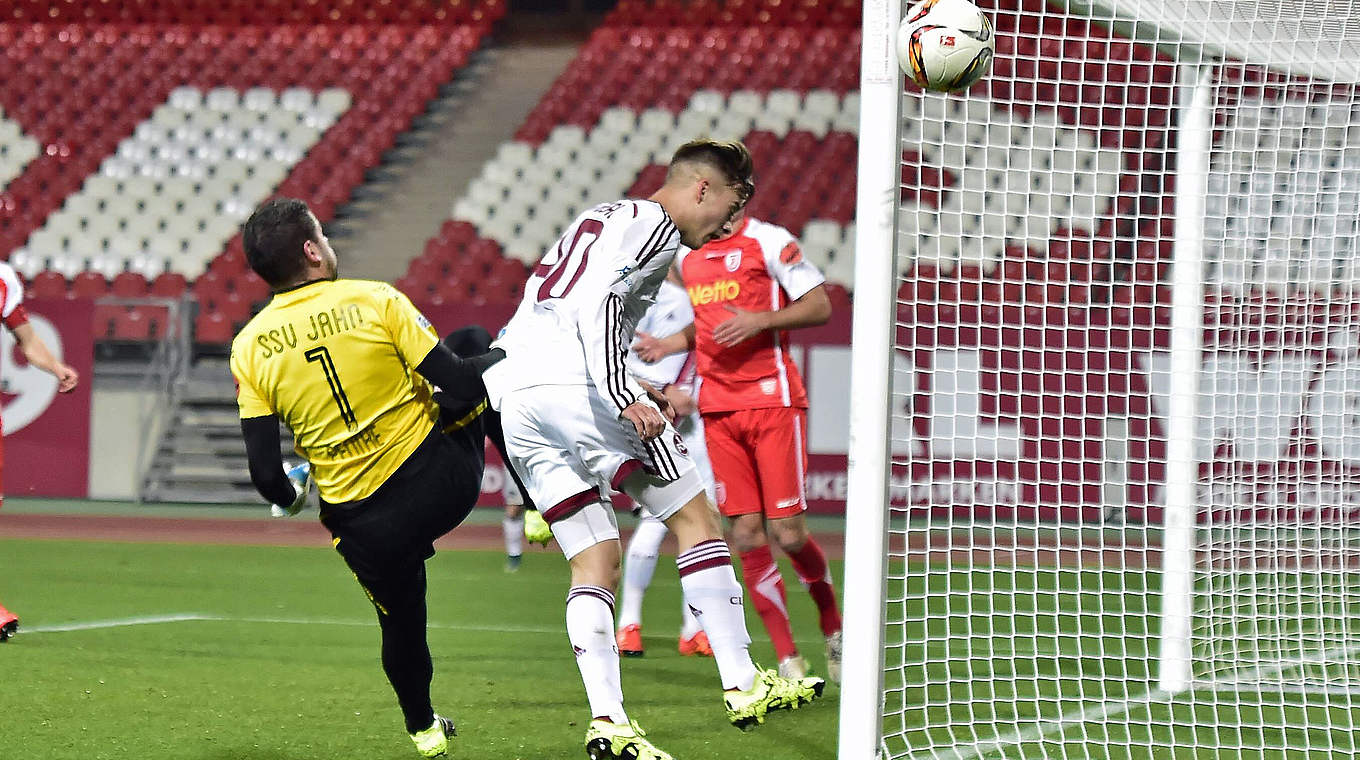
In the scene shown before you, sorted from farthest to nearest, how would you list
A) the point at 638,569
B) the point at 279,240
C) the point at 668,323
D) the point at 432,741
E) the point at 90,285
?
the point at 90,285
the point at 668,323
the point at 638,569
the point at 432,741
the point at 279,240

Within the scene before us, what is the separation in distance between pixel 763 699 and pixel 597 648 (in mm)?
632

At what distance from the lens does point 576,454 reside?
4.27 meters

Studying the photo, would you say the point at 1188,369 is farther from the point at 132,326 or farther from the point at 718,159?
the point at 132,326

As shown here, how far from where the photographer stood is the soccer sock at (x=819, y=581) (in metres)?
5.96

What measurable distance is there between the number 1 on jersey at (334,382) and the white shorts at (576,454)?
0.44 metres

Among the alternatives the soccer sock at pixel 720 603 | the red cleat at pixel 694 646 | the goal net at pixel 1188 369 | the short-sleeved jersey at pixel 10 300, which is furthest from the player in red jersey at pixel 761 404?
the short-sleeved jersey at pixel 10 300

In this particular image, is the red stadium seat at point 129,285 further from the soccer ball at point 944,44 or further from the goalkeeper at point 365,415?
the soccer ball at point 944,44

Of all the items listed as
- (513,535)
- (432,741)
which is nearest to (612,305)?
(432,741)

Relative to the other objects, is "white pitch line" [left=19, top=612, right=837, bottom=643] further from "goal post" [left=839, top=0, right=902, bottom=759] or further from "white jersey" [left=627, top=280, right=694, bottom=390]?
"goal post" [left=839, top=0, right=902, bottom=759]

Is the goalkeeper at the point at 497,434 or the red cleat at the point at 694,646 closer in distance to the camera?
the goalkeeper at the point at 497,434

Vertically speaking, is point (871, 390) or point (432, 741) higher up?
point (871, 390)

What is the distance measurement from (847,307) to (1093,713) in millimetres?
8468

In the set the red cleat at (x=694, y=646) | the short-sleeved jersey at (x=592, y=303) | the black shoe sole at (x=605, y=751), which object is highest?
the short-sleeved jersey at (x=592, y=303)

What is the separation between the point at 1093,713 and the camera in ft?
17.5
